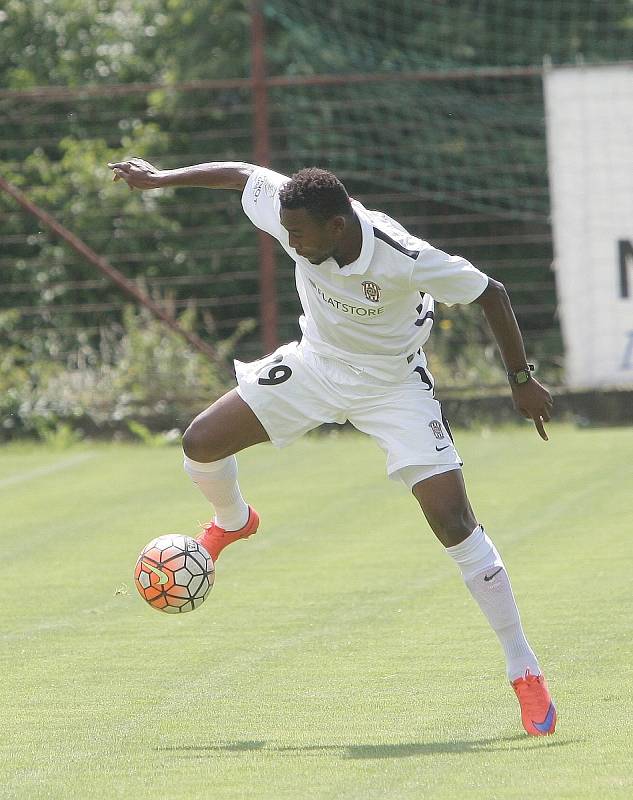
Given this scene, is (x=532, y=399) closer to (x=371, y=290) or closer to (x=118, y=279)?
(x=371, y=290)

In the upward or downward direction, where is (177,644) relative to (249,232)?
upward

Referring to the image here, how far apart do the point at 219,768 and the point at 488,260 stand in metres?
13.9

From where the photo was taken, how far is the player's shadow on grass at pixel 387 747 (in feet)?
18.4

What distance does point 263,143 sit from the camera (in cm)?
1616

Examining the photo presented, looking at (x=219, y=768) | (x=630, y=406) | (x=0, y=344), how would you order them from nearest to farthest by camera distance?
(x=219, y=768) < (x=630, y=406) < (x=0, y=344)

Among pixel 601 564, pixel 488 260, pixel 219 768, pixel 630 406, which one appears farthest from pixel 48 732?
pixel 488 260

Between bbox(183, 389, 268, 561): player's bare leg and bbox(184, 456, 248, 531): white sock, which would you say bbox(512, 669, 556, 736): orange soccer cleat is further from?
bbox(184, 456, 248, 531): white sock

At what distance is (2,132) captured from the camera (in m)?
19.1

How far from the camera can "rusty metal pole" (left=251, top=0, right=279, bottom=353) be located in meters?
16.1

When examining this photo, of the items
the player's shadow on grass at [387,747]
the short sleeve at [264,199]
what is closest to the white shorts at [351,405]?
the short sleeve at [264,199]

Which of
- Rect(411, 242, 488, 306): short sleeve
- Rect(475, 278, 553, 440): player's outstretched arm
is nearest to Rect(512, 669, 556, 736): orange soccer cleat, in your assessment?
Rect(475, 278, 553, 440): player's outstretched arm

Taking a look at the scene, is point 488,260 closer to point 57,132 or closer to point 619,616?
point 57,132

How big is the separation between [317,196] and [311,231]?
14 cm

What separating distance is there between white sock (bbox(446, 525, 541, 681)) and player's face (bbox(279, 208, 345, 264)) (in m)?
1.23
